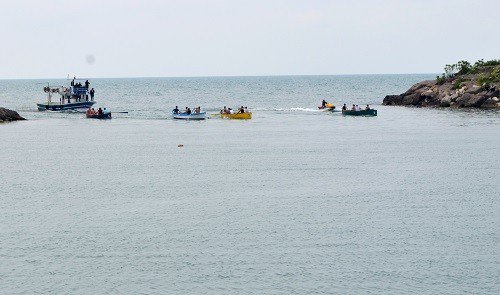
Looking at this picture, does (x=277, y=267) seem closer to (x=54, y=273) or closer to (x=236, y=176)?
(x=54, y=273)

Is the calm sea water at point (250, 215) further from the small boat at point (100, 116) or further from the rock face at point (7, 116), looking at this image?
the small boat at point (100, 116)

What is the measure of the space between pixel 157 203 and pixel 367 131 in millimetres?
59456

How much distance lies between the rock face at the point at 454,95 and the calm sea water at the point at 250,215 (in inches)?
1938

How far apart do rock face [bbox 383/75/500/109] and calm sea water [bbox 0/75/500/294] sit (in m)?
49.2

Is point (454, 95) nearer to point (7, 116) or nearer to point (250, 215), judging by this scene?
point (7, 116)

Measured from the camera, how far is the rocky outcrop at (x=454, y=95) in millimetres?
146500

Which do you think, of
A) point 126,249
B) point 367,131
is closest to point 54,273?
point 126,249

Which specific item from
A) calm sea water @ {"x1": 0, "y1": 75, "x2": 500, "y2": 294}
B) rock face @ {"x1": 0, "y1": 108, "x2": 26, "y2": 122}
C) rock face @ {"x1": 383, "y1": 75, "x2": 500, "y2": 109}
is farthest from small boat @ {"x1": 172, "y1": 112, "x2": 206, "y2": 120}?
rock face @ {"x1": 383, "y1": 75, "x2": 500, "y2": 109}

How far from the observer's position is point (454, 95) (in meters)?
153

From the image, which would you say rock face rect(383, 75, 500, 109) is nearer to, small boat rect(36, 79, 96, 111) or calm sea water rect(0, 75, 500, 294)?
calm sea water rect(0, 75, 500, 294)

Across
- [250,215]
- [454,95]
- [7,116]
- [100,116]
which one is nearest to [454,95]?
[454,95]

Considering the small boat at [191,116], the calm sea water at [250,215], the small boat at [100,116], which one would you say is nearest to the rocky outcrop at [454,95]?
the calm sea water at [250,215]

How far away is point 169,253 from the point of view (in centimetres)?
4322

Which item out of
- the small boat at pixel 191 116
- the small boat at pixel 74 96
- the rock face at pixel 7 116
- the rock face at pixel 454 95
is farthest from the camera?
the rock face at pixel 454 95
